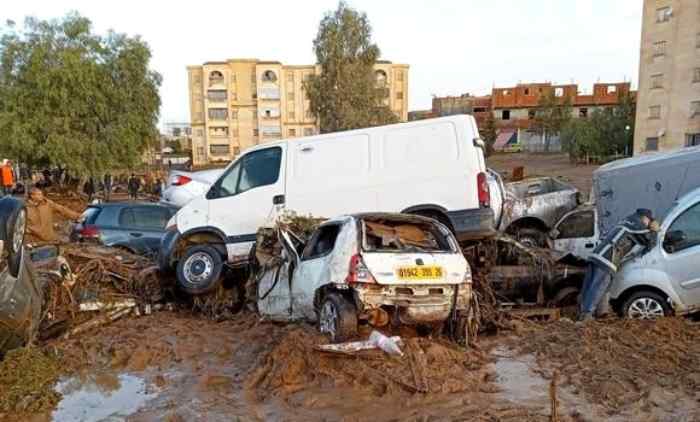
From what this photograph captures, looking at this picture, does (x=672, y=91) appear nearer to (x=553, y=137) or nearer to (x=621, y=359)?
(x=553, y=137)

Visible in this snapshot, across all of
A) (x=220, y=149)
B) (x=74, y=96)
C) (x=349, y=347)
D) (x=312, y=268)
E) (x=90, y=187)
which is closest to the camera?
(x=349, y=347)

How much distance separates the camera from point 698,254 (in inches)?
264

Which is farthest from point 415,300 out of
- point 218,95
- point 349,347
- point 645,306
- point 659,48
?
point 218,95

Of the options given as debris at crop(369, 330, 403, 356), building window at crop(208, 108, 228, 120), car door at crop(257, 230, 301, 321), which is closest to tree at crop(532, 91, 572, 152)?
building window at crop(208, 108, 228, 120)

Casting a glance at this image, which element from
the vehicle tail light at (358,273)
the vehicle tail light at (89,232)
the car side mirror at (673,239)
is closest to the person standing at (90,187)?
the vehicle tail light at (89,232)

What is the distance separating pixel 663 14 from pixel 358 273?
135 ft

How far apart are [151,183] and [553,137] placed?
47.3 meters

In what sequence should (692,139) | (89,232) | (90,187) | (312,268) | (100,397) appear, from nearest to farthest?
(100,397), (312,268), (89,232), (90,187), (692,139)

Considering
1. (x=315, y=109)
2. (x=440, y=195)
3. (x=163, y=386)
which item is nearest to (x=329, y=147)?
(x=440, y=195)

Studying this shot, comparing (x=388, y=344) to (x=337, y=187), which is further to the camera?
(x=337, y=187)

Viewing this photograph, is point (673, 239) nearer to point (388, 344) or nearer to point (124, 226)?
point (388, 344)

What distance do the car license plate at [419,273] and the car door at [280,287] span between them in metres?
1.68

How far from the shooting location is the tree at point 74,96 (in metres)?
26.7

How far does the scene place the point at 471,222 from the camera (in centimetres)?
791
